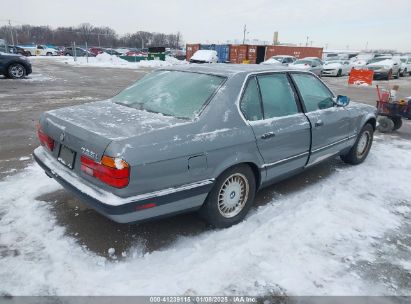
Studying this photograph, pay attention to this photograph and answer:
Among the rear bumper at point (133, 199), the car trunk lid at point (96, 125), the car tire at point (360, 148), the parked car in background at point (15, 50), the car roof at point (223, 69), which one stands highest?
the car roof at point (223, 69)

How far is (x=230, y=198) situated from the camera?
139 inches

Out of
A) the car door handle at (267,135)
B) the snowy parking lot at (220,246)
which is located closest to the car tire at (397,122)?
the snowy parking lot at (220,246)

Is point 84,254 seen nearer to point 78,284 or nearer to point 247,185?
point 78,284

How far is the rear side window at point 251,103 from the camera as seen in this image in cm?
350

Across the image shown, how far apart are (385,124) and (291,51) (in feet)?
108

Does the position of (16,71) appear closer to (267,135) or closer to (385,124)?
(385,124)

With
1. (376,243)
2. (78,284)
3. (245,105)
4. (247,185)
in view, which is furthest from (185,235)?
(376,243)

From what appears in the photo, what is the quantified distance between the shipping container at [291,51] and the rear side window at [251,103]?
34.1m

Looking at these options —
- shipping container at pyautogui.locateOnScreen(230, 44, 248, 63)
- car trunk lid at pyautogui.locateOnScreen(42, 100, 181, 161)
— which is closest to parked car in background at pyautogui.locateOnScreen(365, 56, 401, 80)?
shipping container at pyautogui.locateOnScreen(230, 44, 248, 63)

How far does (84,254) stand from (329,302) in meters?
2.05

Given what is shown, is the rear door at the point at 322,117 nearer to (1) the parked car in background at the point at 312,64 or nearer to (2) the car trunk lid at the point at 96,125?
(2) the car trunk lid at the point at 96,125

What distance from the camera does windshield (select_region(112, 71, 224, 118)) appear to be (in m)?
3.35

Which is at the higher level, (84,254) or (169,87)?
(169,87)

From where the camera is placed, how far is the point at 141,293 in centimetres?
262
